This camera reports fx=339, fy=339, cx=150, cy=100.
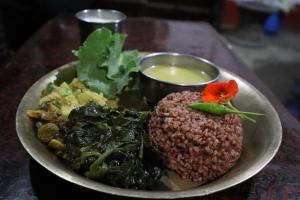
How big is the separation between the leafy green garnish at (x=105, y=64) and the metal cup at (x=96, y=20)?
1.01 feet

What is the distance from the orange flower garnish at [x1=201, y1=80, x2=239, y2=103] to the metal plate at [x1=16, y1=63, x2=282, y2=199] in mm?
272

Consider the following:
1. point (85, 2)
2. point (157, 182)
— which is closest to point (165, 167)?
point (157, 182)

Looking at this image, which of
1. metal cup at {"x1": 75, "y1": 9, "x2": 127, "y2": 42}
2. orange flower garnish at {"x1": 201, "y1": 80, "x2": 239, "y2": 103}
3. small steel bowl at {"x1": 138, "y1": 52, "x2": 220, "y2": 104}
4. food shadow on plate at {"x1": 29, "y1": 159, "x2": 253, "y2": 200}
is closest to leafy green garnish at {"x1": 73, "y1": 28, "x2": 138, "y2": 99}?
small steel bowl at {"x1": 138, "y1": 52, "x2": 220, "y2": 104}

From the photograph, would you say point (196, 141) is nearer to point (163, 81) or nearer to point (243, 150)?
point (243, 150)

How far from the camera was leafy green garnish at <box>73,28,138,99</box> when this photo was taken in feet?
6.77

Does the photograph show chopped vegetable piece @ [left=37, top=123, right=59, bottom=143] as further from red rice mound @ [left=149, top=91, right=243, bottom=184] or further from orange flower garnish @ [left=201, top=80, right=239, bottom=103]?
orange flower garnish @ [left=201, top=80, right=239, bottom=103]

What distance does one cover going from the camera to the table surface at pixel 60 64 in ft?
4.67

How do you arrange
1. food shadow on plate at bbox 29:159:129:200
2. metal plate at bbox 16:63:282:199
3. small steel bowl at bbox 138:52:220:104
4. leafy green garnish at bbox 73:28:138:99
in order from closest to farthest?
metal plate at bbox 16:63:282:199 → food shadow on plate at bbox 29:159:129:200 → small steel bowl at bbox 138:52:220:104 → leafy green garnish at bbox 73:28:138:99

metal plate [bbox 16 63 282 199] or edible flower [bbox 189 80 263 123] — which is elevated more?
edible flower [bbox 189 80 263 123]

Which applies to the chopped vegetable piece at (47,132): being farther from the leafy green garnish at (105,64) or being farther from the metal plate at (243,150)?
the leafy green garnish at (105,64)

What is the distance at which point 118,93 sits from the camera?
2.06 metres

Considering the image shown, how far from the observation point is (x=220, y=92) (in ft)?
5.54

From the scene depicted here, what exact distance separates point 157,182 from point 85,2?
9.75 ft

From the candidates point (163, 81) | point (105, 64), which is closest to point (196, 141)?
point (163, 81)
